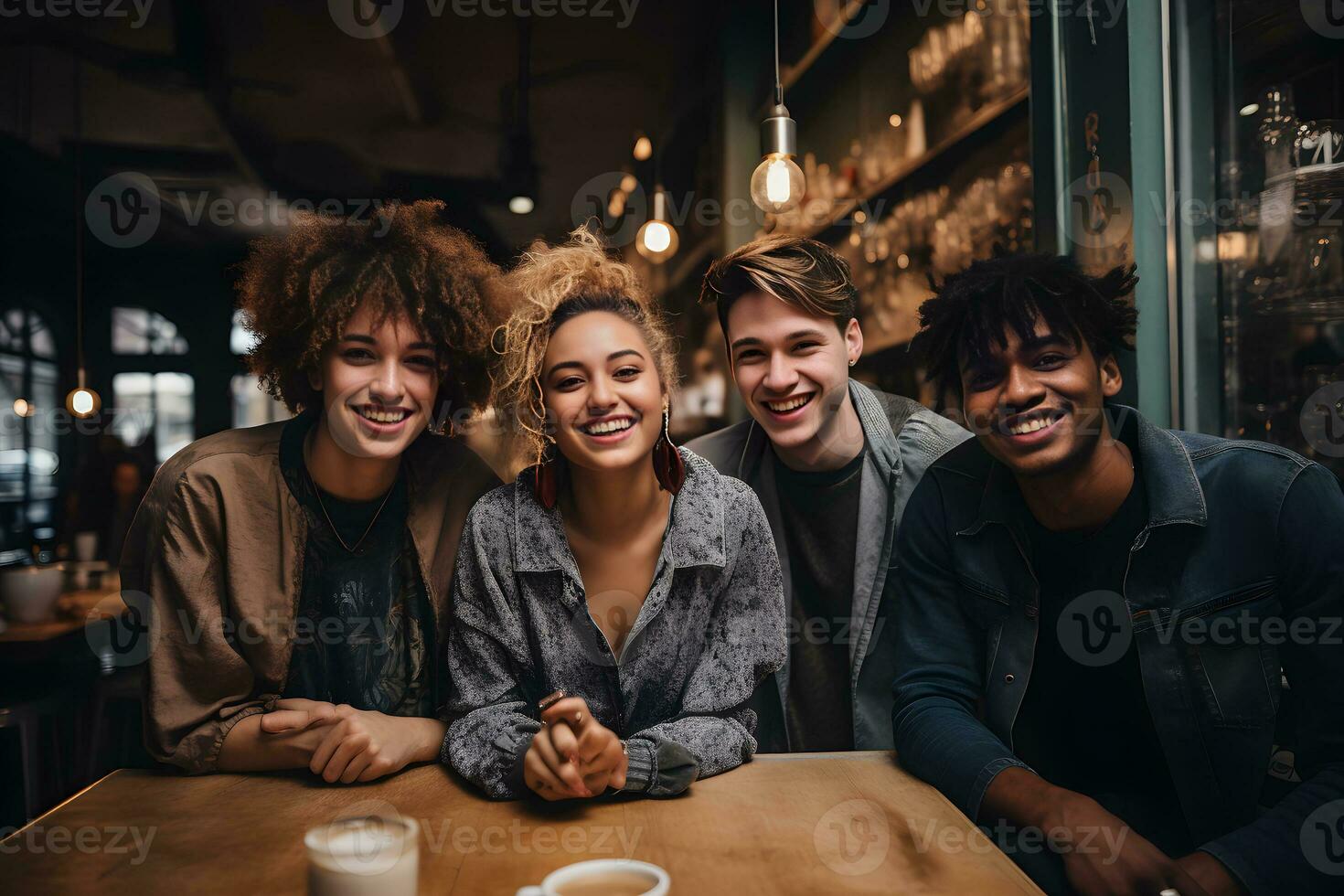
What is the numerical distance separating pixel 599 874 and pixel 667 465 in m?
0.90

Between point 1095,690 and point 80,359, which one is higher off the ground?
point 80,359

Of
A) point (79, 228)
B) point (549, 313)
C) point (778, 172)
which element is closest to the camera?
point (549, 313)

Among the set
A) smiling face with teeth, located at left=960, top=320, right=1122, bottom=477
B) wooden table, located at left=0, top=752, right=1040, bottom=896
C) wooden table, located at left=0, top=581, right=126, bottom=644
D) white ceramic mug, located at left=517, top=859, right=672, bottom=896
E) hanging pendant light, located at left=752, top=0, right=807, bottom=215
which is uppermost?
hanging pendant light, located at left=752, top=0, right=807, bottom=215

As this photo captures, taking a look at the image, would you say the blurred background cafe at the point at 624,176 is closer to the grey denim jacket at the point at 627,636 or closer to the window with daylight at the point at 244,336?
the window with daylight at the point at 244,336

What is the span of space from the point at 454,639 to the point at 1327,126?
2139 mm

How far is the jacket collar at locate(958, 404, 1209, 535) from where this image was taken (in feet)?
5.09

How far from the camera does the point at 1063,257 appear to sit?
174cm

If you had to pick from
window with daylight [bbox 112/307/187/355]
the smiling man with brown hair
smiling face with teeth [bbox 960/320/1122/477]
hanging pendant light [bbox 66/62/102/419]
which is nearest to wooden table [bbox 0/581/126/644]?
hanging pendant light [bbox 66/62/102/419]

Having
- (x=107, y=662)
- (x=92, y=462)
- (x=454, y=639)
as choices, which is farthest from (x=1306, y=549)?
(x=92, y=462)

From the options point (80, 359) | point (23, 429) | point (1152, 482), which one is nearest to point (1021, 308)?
point (1152, 482)

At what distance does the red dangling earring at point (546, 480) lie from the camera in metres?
1.68

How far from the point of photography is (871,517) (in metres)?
1.95

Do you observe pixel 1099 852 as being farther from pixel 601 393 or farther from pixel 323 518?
pixel 323 518

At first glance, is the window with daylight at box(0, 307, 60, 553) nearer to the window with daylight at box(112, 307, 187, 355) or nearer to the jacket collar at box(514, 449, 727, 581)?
the window with daylight at box(112, 307, 187, 355)
